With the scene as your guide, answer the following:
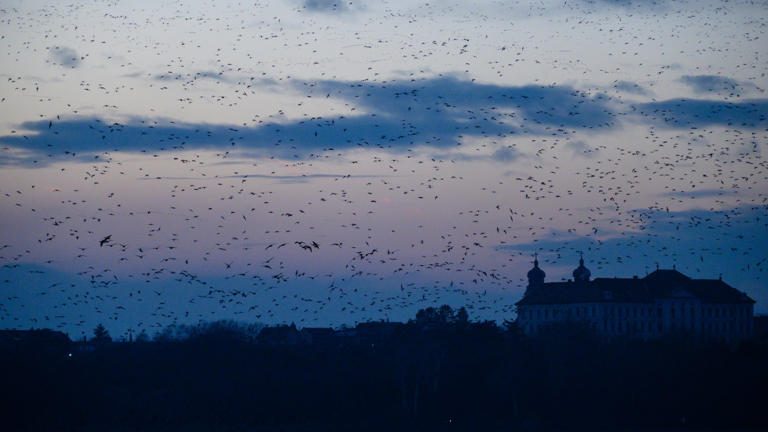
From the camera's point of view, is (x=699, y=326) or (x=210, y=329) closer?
(x=210, y=329)

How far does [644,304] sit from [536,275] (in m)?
14.8

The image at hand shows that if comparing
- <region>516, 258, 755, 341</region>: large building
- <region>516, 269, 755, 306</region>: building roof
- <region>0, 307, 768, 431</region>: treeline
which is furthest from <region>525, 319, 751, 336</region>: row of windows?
<region>0, 307, 768, 431</region>: treeline

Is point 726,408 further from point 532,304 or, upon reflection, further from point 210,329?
point 532,304

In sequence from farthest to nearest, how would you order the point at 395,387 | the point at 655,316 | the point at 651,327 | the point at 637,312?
the point at 655,316
the point at 637,312
the point at 651,327
the point at 395,387

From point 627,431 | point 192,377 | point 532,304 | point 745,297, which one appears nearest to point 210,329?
point 192,377

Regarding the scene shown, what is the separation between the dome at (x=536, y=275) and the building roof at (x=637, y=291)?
3.37ft

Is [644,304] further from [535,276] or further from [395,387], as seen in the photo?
[395,387]

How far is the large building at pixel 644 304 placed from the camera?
167 metres

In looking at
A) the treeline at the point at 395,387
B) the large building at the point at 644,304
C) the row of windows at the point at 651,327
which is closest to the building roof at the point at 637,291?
the large building at the point at 644,304

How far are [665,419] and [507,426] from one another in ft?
37.7

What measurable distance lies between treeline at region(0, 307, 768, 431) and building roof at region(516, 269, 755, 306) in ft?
210

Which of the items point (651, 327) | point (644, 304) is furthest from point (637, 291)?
point (651, 327)

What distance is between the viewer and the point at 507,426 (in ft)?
293

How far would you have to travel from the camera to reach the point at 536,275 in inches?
7023
